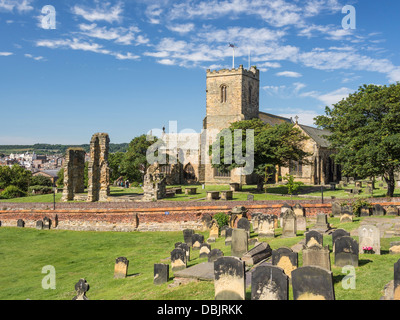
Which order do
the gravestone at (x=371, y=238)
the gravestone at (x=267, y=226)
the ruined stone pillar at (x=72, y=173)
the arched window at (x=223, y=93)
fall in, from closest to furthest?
the gravestone at (x=371, y=238) → the gravestone at (x=267, y=226) → the ruined stone pillar at (x=72, y=173) → the arched window at (x=223, y=93)

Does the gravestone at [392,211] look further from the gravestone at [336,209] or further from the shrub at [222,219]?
the shrub at [222,219]

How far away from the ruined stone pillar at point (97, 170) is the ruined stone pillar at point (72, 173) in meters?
3.00

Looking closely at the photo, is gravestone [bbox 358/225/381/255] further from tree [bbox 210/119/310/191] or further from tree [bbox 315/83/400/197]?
tree [bbox 210/119/310/191]

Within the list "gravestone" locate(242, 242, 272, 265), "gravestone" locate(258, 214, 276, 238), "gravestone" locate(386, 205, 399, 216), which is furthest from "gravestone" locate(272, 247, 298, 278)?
"gravestone" locate(386, 205, 399, 216)

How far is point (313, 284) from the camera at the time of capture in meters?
7.60

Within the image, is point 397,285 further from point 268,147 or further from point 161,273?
point 268,147

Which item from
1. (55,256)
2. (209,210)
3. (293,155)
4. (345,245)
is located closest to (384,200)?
(209,210)

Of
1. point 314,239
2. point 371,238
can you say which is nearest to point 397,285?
point 371,238

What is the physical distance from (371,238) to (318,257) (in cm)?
304

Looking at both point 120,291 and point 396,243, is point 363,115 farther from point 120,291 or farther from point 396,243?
point 120,291

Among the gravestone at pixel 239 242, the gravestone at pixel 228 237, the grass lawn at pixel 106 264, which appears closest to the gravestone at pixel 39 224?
the grass lawn at pixel 106 264

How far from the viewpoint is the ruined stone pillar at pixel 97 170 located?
3375 cm
